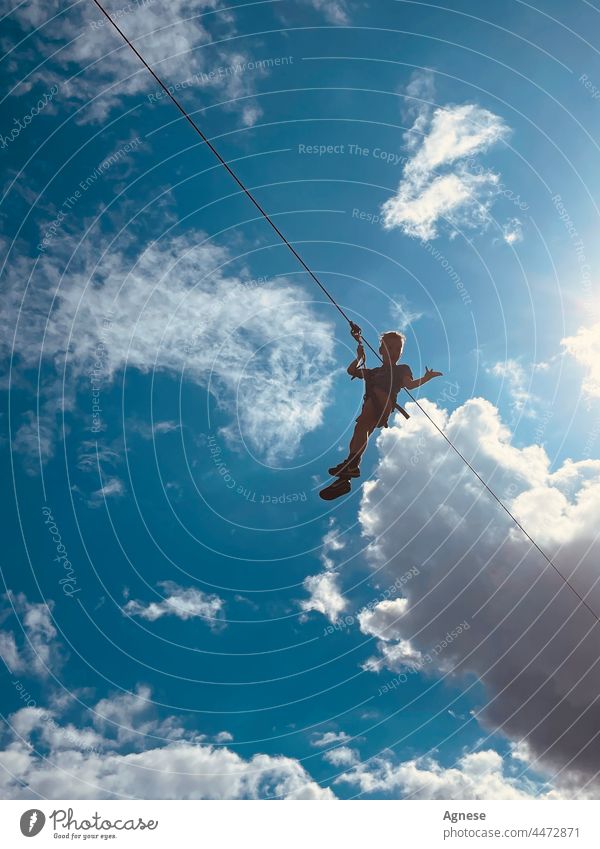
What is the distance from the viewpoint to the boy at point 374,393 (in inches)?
558

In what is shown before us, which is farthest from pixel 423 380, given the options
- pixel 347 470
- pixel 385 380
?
pixel 347 470

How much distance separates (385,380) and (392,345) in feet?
3.56

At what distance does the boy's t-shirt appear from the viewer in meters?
14.3

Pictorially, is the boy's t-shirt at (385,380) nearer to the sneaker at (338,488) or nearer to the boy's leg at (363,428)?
the boy's leg at (363,428)

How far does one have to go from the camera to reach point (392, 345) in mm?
14516

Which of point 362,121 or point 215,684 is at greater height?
point 362,121

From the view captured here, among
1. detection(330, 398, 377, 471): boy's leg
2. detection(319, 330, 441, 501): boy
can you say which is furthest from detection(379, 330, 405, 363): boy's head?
detection(330, 398, 377, 471): boy's leg

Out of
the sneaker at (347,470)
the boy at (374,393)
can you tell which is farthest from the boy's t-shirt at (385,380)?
the sneaker at (347,470)

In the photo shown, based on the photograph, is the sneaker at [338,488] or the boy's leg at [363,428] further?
the boy's leg at [363,428]

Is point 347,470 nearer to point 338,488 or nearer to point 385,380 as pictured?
point 338,488
